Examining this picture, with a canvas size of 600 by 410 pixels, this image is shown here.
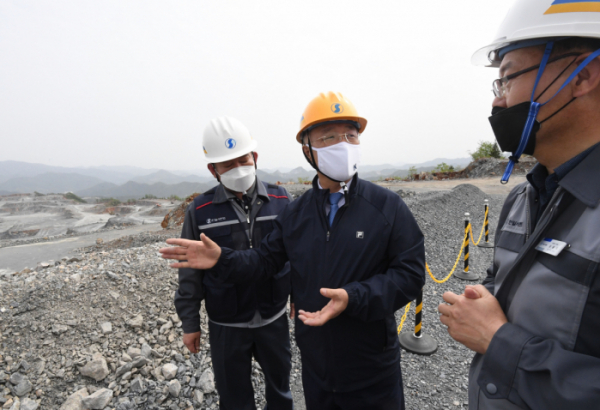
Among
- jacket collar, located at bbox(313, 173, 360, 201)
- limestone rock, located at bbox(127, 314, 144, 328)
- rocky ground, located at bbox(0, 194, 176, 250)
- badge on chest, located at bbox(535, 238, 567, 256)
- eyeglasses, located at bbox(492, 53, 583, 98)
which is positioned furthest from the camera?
rocky ground, located at bbox(0, 194, 176, 250)

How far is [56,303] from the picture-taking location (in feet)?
12.0

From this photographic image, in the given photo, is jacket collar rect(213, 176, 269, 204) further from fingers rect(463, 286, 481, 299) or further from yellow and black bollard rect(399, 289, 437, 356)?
yellow and black bollard rect(399, 289, 437, 356)

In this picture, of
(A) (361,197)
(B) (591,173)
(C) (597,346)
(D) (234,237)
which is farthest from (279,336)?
(B) (591,173)

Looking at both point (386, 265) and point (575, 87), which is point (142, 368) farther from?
point (575, 87)

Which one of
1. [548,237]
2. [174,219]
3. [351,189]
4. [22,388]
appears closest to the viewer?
[548,237]

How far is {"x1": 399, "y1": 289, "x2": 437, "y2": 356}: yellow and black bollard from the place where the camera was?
3549 millimetres

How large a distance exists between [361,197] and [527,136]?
0.88 meters

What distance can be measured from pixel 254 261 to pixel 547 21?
1.89 m

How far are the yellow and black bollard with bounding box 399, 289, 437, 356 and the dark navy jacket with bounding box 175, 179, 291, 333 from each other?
2014mm

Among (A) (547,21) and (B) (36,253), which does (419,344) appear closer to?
(A) (547,21)

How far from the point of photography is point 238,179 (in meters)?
2.46

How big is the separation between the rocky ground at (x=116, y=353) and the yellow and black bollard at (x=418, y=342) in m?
0.07

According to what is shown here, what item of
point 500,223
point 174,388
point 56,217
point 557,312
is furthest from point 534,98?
point 56,217

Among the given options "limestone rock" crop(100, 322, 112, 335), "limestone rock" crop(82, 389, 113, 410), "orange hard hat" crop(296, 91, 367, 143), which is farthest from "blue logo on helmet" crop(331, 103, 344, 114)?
"limestone rock" crop(100, 322, 112, 335)
